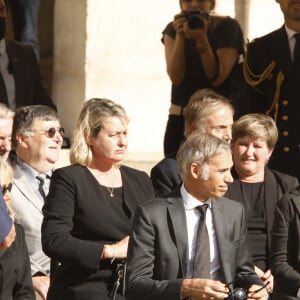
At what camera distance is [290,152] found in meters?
10.4

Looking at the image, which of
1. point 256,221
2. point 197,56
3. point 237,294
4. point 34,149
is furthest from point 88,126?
point 197,56

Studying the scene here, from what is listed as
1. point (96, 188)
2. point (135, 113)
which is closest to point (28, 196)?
point (96, 188)

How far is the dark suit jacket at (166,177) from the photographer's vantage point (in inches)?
371

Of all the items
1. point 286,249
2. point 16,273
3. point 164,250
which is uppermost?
point 164,250

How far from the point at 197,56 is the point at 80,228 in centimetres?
253

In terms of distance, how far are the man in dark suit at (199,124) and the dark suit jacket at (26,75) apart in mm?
1074

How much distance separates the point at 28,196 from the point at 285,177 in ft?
4.78

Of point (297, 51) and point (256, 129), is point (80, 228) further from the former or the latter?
point (297, 51)

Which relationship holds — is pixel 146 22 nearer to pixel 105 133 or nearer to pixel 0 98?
pixel 0 98

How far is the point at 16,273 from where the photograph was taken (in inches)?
327

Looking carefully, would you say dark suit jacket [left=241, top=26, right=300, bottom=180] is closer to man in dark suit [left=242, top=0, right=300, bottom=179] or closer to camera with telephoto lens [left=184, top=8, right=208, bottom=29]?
man in dark suit [left=242, top=0, right=300, bottom=179]

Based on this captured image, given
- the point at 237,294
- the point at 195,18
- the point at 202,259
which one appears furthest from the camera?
the point at 195,18

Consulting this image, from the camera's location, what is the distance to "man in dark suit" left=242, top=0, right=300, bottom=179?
10453 millimetres

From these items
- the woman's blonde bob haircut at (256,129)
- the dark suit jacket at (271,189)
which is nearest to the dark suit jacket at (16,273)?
the dark suit jacket at (271,189)
